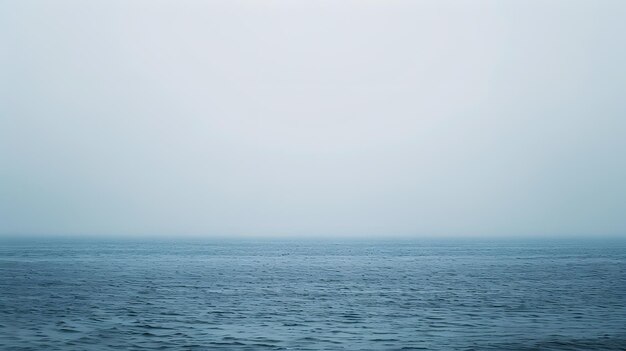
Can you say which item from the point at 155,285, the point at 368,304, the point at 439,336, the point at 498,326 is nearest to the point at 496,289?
the point at 368,304

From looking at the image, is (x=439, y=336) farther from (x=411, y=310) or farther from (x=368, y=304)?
(x=368, y=304)

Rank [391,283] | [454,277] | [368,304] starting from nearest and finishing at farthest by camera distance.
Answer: [368,304], [391,283], [454,277]

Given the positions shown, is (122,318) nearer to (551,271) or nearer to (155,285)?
(155,285)

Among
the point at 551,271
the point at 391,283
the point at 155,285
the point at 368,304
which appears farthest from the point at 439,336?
the point at 551,271

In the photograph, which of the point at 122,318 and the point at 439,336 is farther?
the point at 122,318

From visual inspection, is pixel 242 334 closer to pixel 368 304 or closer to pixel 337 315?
pixel 337 315

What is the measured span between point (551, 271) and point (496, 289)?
29.7 metres

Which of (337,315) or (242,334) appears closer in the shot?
(242,334)

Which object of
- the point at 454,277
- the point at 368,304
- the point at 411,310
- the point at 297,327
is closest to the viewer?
the point at 297,327

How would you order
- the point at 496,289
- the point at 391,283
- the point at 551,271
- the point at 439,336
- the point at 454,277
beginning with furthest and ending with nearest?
the point at 551,271
the point at 454,277
the point at 391,283
the point at 496,289
the point at 439,336

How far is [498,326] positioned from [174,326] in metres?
19.1

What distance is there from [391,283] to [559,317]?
27.1 metres

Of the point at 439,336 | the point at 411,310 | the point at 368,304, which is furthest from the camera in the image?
the point at 368,304

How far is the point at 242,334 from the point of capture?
115ft
